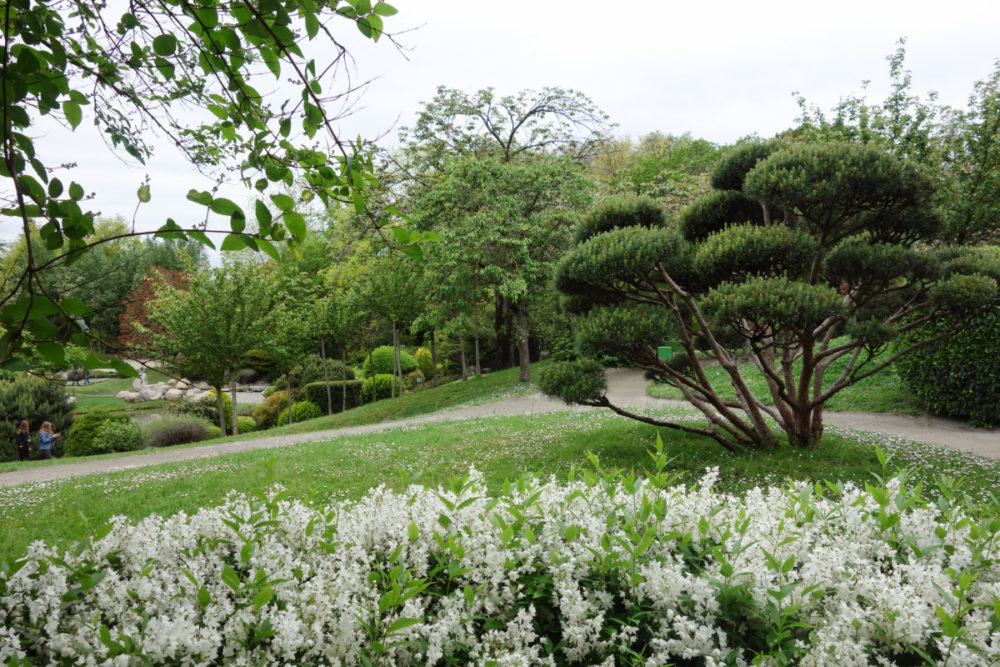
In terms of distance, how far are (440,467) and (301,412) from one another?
54.7ft

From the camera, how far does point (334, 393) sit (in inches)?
979

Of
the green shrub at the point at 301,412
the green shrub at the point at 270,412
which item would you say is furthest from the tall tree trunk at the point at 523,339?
the green shrub at the point at 270,412

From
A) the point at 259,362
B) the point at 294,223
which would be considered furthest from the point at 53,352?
the point at 259,362

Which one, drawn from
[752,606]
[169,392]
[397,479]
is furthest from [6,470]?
[169,392]

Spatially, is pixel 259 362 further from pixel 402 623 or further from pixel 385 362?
pixel 402 623

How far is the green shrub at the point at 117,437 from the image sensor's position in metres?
16.0

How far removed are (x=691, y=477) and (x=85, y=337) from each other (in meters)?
6.65

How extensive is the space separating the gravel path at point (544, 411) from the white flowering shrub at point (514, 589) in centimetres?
594

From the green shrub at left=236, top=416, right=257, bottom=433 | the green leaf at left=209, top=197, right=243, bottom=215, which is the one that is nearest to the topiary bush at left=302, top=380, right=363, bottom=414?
the green shrub at left=236, top=416, right=257, bottom=433

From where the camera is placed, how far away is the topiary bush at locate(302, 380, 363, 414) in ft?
80.3

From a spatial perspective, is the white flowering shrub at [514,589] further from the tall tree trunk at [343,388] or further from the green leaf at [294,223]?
the tall tree trunk at [343,388]

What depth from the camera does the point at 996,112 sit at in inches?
496

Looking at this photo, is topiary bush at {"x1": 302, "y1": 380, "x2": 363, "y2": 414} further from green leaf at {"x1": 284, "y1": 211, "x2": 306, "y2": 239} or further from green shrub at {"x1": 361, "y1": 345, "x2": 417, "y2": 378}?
green leaf at {"x1": 284, "y1": 211, "x2": 306, "y2": 239}

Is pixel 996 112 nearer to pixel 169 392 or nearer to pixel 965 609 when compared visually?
pixel 965 609
